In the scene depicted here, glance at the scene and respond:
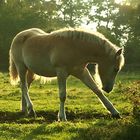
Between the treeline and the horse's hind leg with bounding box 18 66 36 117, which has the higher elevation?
the horse's hind leg with bounding box 18 66 36 117

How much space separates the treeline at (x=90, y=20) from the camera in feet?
163

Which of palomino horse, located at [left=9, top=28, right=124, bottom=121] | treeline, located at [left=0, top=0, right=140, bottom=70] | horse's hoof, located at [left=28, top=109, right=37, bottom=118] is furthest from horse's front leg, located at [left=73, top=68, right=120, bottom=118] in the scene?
treeline, located at [left=0, top=0, right=140, bottom=70]

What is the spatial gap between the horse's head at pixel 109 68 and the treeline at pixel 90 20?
101 feet

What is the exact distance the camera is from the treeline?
163 ft

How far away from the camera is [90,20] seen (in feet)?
258

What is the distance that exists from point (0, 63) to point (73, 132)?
37872mm

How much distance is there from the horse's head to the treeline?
30774 millimetres

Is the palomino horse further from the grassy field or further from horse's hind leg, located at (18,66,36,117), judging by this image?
the grassy field

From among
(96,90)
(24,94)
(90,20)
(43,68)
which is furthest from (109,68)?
(90,20)

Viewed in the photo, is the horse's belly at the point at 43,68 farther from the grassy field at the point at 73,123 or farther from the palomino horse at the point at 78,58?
the grassy field at the point at 73,123

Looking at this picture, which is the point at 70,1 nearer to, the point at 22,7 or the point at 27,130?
the point at 22,7

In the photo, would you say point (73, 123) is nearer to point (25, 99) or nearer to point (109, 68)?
point (109, 68)

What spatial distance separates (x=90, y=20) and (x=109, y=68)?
68373 mm

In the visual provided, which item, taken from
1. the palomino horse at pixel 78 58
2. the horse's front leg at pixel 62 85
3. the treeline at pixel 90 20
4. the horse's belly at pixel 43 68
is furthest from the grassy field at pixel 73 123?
the treeline at pixel 90 20
